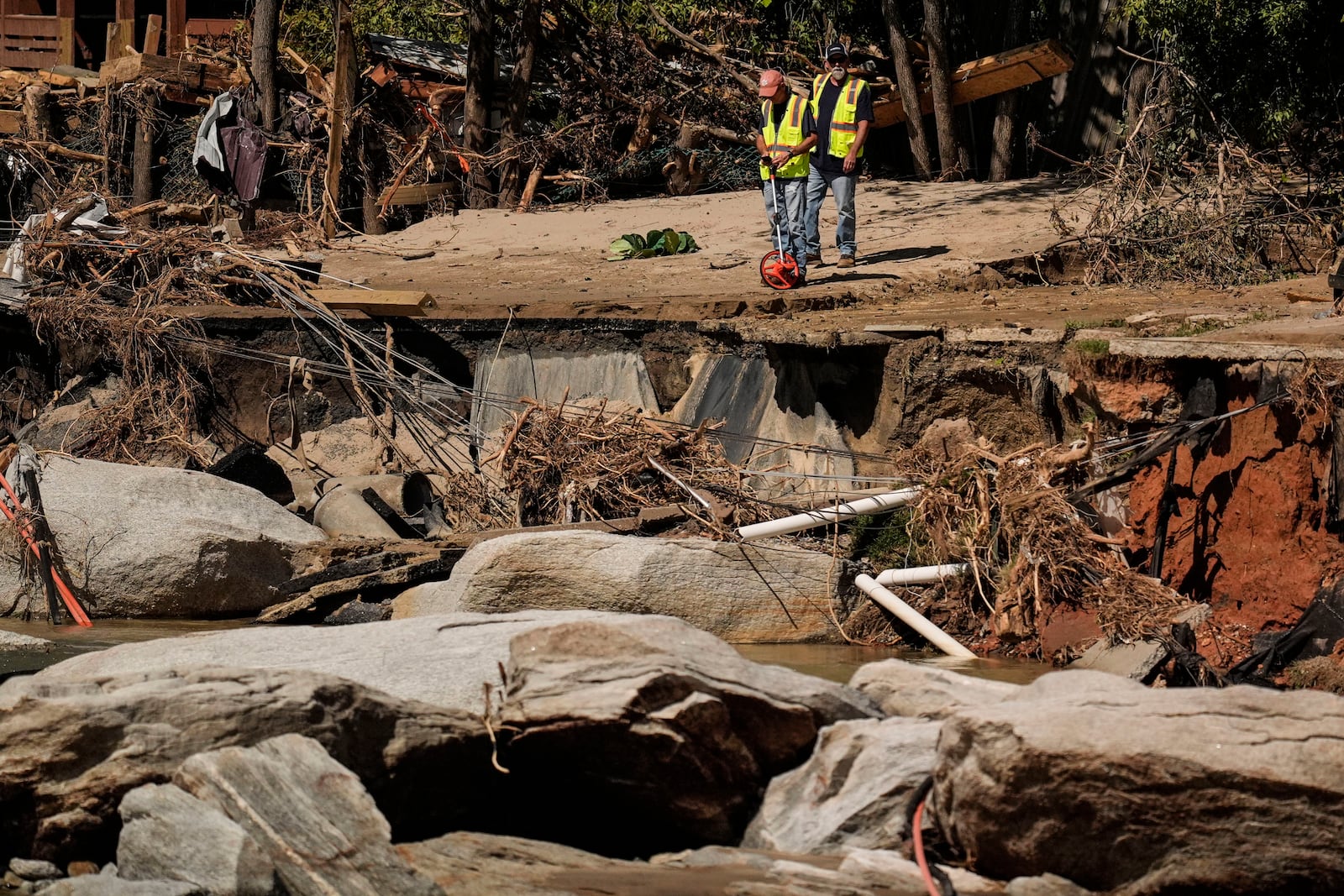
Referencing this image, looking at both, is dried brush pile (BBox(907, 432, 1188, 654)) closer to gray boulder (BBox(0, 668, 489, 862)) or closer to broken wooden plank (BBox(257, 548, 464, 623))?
broken wooden plank (BBox(257, 548, 464, 623))

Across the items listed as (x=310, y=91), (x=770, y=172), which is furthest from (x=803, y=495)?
(x=310, y=91)

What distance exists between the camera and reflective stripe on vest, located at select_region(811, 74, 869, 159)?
1274 cm

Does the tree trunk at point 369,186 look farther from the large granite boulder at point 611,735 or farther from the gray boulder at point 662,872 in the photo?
the gray boulder at point 662,872

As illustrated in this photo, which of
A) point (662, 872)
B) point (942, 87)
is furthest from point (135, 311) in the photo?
point (662, 872)

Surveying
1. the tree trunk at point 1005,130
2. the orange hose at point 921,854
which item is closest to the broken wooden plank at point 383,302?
the tree trunk at point 1005,130

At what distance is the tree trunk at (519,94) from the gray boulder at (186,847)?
46.7ft

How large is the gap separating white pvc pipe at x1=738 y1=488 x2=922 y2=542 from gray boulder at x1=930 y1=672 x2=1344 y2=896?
427 centimetres

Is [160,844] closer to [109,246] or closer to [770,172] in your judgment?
[770,172]

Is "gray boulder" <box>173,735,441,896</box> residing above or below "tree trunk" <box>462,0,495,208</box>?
below

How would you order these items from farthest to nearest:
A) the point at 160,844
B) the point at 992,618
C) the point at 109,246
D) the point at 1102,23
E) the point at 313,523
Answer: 1. the point at 1102,23
2. the point at 109,246
3. the point at 313,523
4. the point at 992,618
5. the point at 160,844

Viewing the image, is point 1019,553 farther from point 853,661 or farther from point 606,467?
point 606,467

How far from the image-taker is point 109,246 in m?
14.9

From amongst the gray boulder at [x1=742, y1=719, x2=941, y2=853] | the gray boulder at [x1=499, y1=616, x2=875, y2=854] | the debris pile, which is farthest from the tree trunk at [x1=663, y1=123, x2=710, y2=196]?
the gray boulder at [x1=742, y1=719, x2=941, y2=853]

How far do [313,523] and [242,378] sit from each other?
9.43 feet
